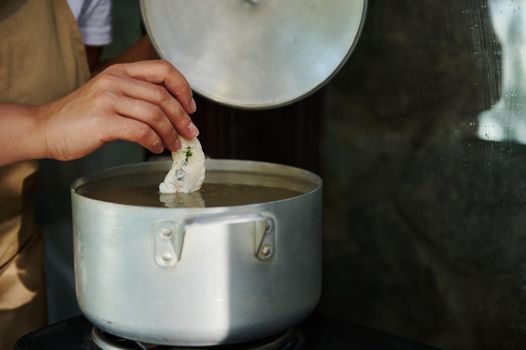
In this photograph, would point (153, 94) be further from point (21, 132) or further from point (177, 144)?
point (21, 132)

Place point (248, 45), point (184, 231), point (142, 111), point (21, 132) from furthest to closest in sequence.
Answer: point (248, 45), point (21, 132), point (142, 111), point (184, 231)

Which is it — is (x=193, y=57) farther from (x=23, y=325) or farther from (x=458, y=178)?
(x=23, y=325)

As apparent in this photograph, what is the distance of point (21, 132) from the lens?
4.01 feet

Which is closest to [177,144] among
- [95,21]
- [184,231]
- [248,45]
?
[184,231]

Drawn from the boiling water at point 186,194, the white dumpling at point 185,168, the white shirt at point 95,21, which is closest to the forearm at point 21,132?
the boiling water at point 186,194

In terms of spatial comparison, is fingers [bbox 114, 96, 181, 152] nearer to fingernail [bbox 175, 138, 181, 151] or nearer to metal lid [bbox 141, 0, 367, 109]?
fingernail [bbox 175, 138, 181, 151]

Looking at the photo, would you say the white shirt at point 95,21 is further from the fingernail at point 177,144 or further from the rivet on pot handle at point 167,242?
the rivet on pot handle at point 167,242

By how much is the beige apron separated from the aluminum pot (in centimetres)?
53

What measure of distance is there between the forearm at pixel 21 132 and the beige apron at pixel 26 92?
26cm

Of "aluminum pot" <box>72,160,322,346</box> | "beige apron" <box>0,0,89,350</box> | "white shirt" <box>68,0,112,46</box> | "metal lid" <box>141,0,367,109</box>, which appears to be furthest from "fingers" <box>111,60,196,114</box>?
"white shirt" <box>68,0,112,46</box>

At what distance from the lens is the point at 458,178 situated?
152cm

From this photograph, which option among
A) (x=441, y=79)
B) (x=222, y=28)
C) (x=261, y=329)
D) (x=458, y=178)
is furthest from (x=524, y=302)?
(x=222, y=28)

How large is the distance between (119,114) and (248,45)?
0.45 metres

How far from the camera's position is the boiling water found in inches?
46.8
